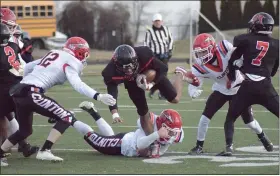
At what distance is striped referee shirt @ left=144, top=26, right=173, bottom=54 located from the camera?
15781 millimetres

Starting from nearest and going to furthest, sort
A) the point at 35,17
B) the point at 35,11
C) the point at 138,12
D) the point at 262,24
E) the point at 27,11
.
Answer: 1. the point at 262,24
2. the point at 27,11
3. the point at 35,17
4. the point at 35,11
5. the point at 138,12

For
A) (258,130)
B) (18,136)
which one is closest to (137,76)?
(18,136)

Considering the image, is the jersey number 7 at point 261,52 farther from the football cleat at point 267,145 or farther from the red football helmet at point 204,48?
the football cleat at point 267,145

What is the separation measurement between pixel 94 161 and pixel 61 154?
0.67 m

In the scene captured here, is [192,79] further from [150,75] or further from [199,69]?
[150,75]

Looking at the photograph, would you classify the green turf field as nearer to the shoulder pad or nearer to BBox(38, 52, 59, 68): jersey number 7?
the shoulder pad

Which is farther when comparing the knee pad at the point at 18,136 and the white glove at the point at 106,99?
the knee pad at the point at 18,136

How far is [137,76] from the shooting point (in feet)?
25.9

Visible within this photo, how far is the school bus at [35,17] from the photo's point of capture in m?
36.2

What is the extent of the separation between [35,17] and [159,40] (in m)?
21.8

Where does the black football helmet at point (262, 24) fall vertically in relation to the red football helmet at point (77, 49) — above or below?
above

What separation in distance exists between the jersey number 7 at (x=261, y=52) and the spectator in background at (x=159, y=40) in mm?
7786

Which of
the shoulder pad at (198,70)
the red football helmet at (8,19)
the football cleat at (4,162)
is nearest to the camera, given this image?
the football cleat at (4,162)

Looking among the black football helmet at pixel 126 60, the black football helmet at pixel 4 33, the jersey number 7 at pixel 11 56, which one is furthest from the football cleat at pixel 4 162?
the black football helmet at pixel 126 60
